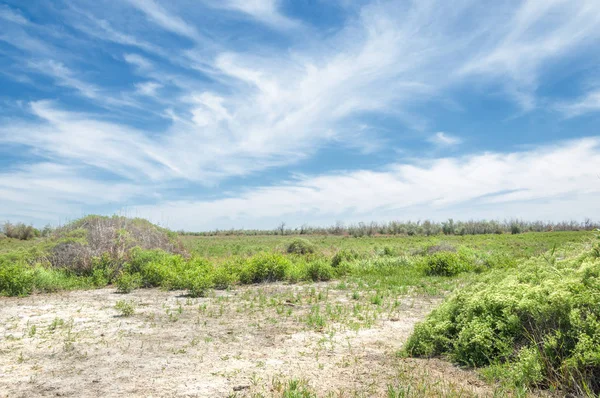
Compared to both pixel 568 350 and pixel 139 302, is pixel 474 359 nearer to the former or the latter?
pixel 568 350

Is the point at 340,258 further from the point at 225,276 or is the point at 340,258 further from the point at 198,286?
the point at 198,286

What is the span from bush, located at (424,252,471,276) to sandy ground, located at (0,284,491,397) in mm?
7321

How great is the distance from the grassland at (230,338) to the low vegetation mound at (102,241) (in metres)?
1.43

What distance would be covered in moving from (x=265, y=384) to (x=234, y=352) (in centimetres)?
174

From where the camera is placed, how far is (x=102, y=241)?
19531mm

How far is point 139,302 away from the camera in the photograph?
1259 cm

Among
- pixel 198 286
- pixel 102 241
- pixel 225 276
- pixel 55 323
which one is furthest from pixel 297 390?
pixel 102 241

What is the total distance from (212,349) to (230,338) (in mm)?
803

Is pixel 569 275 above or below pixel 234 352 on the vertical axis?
above

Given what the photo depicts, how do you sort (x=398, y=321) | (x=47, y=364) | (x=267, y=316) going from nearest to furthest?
(x=47, y=364), (x=398, y=321), (x=267, y=316)

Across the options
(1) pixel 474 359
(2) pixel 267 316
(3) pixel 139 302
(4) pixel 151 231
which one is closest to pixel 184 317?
(2) pixel 267 316

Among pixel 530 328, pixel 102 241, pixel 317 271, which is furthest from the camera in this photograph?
pixel 102 241

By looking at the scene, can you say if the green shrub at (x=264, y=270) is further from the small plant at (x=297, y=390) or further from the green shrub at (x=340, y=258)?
the small plant at (x=297, y=390)

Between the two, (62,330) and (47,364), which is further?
(62,330)
